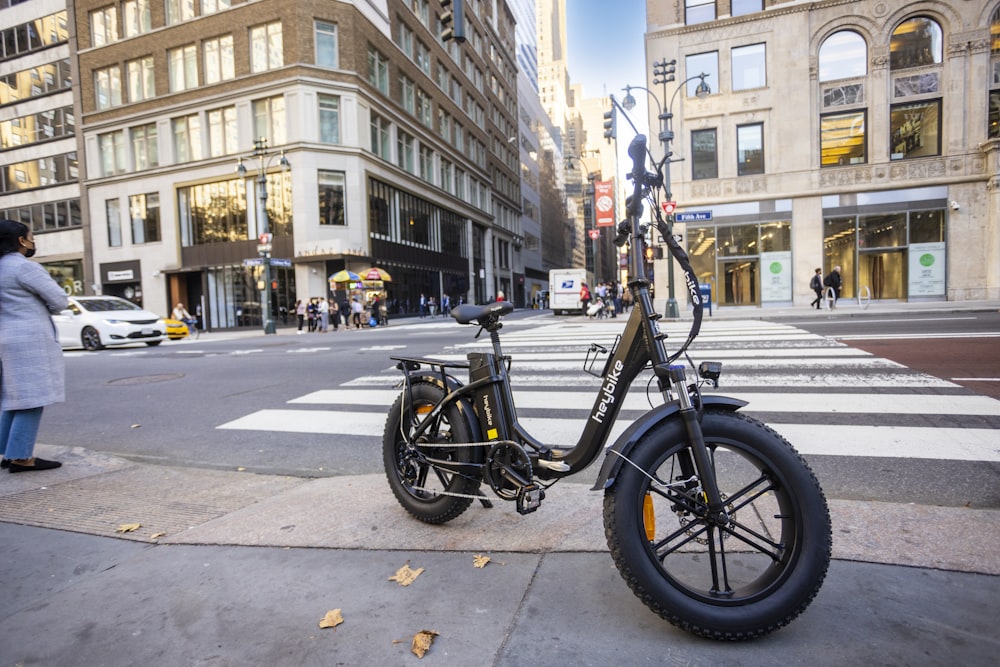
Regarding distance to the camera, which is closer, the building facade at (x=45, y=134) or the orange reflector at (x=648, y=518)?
the orange reflector at (x=648, y=518)

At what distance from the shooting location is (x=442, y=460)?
9.84ft

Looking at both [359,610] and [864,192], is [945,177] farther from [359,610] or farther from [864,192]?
[359,610]

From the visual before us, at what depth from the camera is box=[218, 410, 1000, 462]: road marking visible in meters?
3.99

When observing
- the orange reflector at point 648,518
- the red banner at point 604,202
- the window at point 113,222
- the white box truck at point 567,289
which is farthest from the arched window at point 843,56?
the window at point 113,222

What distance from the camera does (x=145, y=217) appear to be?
35.5 m

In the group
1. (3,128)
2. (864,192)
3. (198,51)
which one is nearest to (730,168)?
(864,192)

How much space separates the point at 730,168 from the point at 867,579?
29.0 metres

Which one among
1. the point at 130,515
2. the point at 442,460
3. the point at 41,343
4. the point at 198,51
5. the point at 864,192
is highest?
the point at 198,51

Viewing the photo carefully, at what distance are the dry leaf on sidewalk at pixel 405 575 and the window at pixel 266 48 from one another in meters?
35.7

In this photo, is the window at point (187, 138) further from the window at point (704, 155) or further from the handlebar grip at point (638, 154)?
the handlebar grip at point (638, 154)

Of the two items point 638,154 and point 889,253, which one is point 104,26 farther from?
point 889,253

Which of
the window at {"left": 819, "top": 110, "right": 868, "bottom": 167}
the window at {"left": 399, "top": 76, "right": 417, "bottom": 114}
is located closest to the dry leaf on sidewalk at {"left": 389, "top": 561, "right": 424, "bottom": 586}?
the window at {"left": 819, "top": 110, "right": 868, "bottom": 167}

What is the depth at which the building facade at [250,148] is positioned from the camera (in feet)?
103

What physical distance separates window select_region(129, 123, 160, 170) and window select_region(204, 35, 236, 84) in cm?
544
